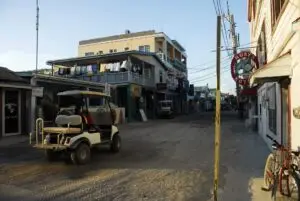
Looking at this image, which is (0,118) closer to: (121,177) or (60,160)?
(60,160)

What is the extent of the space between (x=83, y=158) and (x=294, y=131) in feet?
20.9

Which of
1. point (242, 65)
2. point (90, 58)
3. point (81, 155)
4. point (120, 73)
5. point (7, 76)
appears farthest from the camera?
point (90, 58)

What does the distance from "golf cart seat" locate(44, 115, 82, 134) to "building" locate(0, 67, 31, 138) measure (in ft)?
25.3

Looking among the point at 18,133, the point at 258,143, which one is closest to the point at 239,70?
the point at 258,143

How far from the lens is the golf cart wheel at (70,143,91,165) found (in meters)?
11.4

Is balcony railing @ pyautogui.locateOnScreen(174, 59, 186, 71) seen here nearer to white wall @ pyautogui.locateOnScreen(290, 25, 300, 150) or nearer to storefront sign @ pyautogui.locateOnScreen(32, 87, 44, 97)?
storefront sign @ pyautogui.locateOnScreen(32, 87, 44, 97)

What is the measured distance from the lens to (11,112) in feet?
65.4

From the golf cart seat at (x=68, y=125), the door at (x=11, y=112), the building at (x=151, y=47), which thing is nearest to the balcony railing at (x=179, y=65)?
the building at (x=151, y=47)

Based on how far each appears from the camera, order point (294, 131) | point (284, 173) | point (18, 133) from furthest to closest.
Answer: point (18, 133)
point (294, 131)
point (284, 173)

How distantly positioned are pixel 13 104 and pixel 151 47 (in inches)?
1437

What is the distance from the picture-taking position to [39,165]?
451 inches

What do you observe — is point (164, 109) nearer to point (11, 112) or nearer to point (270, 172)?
point (11, 112)

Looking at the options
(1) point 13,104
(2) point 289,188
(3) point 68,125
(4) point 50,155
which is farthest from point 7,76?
(2) point 289,188

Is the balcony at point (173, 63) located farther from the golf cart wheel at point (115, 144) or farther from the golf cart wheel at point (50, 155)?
the golf cart wheel at point (50, 155)
